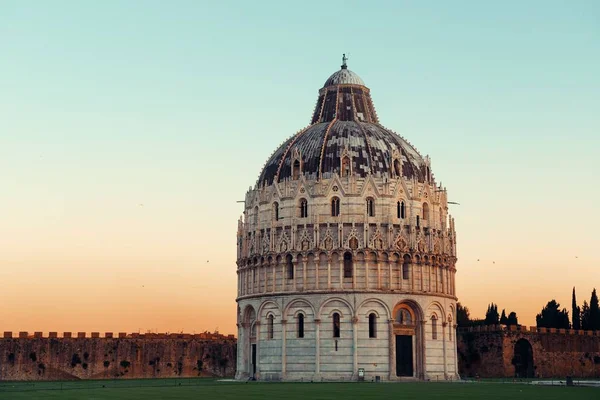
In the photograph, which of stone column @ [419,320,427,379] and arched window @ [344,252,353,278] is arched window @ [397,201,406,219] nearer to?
arched window @ [344,252,353,278]

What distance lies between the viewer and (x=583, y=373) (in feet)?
348

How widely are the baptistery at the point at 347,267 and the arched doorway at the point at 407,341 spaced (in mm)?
93

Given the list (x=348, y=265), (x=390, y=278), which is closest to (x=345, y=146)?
(x=348, y=265)

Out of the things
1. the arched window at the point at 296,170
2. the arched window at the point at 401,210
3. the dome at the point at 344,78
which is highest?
the dome at the point at 344,78

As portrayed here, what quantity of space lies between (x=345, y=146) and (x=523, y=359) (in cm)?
3499

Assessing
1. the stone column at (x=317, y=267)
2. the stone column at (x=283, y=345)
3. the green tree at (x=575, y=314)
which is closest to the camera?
the stone column at (x=317, y=267)

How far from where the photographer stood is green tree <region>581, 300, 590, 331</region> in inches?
4716

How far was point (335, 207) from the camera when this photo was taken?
277 feet

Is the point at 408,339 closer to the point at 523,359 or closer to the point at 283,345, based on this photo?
the point at 283,345

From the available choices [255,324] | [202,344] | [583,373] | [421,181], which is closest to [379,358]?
[255,324]

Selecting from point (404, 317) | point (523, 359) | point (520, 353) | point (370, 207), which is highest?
point (370, 207)

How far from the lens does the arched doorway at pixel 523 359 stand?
10056 cm

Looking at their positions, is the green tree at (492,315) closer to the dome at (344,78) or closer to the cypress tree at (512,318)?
the cypress tree at (512,318)

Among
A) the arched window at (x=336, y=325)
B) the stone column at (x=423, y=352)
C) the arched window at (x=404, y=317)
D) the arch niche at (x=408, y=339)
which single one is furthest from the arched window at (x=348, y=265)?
the stone column at (x=423, y=352)
